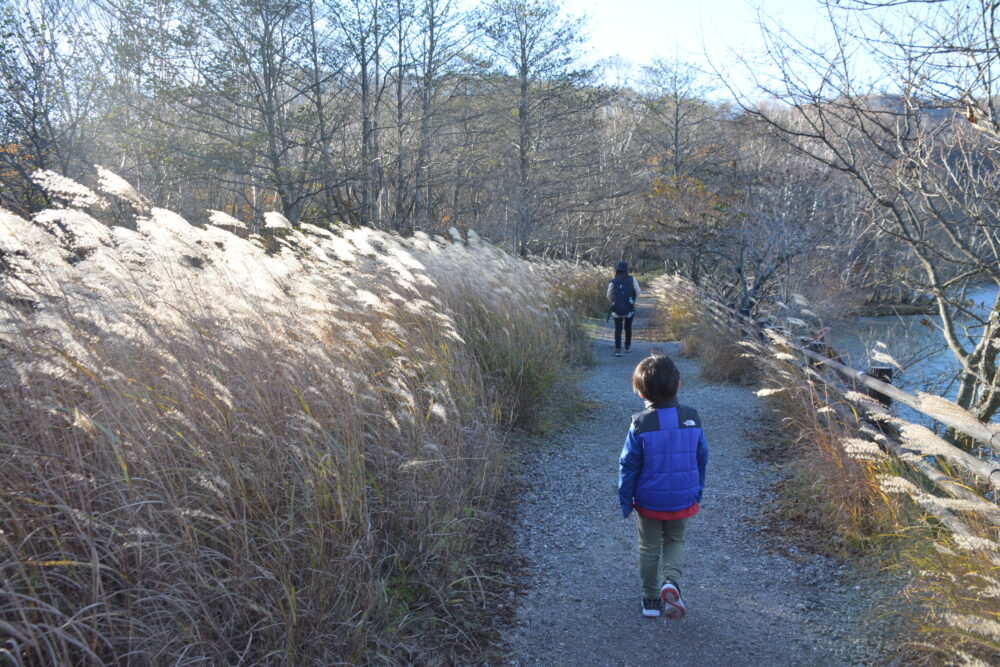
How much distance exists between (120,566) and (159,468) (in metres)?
0.45

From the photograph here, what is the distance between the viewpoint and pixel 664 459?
3.58m

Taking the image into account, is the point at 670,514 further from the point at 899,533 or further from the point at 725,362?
the point at 725,362

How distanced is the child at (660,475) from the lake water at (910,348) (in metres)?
3.08

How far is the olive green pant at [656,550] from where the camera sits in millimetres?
3586

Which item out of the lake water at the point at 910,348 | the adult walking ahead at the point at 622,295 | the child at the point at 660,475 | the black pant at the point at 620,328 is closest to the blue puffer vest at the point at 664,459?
the child at the point at 660,475

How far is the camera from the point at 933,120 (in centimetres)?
527

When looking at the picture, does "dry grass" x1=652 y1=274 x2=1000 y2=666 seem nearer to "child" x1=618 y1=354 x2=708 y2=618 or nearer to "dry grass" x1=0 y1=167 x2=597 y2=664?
"child" x1=618 y1=354 x2=708 y2=618

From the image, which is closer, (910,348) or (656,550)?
(656,550)

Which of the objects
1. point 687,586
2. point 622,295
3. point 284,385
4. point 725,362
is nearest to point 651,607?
point 687,586

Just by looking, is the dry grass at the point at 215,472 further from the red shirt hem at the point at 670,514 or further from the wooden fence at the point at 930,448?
the wooden fence at the point at 930,448

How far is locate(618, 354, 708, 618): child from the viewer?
11.7ft

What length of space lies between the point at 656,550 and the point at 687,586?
0.50 m

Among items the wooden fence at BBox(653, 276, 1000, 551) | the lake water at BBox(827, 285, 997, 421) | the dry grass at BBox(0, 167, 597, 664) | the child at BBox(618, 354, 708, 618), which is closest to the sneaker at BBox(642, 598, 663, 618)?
the child at BBox(618, 354, 708, 618)

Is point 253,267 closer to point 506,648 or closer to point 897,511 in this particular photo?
point 506,648
